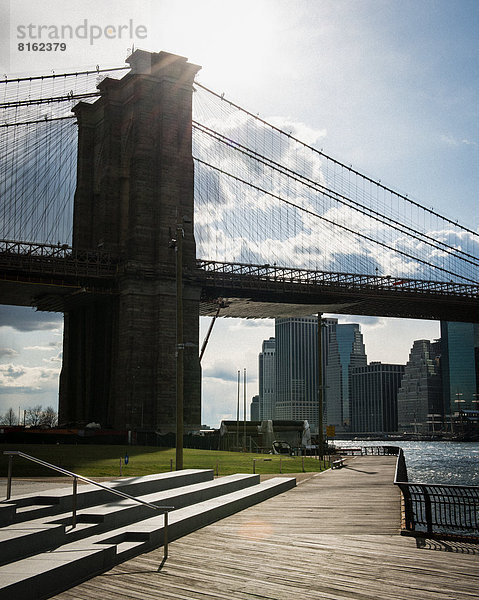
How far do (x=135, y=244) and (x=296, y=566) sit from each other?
60507 mm

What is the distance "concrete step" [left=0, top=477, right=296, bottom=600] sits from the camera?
866cm

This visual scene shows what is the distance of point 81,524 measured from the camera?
1162 cm

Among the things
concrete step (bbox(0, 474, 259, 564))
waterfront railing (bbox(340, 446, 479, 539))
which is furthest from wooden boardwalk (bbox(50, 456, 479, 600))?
concrete step (bbox(0, 474, 259, 564))

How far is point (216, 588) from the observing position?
9.59 m

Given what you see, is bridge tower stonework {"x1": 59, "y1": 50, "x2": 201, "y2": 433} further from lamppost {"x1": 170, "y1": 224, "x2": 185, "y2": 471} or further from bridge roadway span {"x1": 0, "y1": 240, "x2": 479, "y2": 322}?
lamppost {"x1": 170, "y1": 224, "x2": 185, "y2": 471}

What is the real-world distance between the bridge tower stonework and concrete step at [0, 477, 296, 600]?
2030 inches

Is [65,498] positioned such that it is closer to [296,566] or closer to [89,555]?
[89,555]

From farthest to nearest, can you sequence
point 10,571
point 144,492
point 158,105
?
point 158,105 → point 144,492 → point 10,571

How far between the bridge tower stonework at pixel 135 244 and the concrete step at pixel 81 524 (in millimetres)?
50084

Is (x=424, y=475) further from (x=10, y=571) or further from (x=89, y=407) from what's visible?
(x=10, y=571)

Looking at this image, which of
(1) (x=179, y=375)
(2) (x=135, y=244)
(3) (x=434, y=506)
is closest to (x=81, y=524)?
(1) (x=179, y=375)

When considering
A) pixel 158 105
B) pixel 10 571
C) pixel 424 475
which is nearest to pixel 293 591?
pixel 10 571

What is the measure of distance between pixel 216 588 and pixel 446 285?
89.7 metres

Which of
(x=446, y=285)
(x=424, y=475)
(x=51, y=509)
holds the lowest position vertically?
(x=424, y=475)
